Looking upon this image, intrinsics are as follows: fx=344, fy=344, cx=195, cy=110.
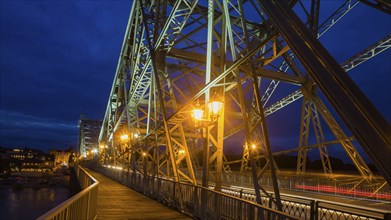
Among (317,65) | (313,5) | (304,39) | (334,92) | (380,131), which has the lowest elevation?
(380,131)

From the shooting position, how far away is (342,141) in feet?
56.7

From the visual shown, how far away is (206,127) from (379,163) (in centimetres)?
766

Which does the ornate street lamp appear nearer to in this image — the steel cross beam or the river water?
the steel cross beam

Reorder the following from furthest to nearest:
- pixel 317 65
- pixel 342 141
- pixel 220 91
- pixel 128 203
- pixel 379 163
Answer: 1. pixel 342 141
2. pixel 128 203
3. pixel 220 91
4. pixel 317 65
5. pixel 379 163

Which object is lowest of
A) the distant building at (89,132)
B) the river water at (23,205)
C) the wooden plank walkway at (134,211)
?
the river water at (23,205)

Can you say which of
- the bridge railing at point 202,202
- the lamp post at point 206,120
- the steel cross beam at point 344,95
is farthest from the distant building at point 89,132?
the steel cross beam at point 344,95

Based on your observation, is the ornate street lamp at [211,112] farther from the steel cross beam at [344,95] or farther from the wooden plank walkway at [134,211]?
the steel cross beam at [344,95]

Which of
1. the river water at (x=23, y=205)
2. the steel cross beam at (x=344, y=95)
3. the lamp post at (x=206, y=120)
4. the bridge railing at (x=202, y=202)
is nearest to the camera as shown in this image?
the steel cross beam at (x=344, y=95)

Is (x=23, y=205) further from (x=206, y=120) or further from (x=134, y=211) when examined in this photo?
(x=206, y=120)

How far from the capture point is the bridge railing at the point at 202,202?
25.2ft

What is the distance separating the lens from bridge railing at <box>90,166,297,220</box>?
7668mm

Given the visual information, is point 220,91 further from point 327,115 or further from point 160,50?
point 160,50

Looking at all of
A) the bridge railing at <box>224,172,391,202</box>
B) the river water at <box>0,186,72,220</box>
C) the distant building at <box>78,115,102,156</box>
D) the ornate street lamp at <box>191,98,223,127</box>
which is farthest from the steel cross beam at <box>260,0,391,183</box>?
the distant building at <box>78,115,102,156</box>

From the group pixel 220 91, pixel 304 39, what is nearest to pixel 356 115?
pixel 304 39
